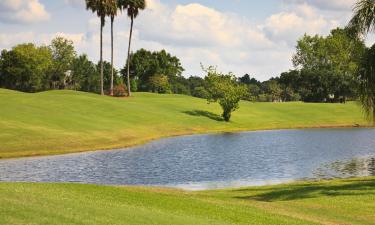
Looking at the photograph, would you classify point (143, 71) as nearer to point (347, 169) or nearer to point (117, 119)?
point (117, 119)

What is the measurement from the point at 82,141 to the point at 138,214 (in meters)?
48.1

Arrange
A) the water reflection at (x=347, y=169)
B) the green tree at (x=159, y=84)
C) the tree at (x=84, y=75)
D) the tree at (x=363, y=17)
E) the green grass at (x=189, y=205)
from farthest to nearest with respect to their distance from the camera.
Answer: the tree at (x=84, y=75) < the green tree at (x=159, y=84) < the water reflection at (x=347, y=169) < the tree at (x=363, y=17) < the green grass at (x=189, y=205)

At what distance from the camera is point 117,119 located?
300ft

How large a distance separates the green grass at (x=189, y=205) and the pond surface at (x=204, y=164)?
29.3 feet

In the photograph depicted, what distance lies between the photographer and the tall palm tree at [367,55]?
3303 cm

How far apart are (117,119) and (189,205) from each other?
65548 millimetres

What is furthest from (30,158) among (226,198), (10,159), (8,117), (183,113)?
(183,113)

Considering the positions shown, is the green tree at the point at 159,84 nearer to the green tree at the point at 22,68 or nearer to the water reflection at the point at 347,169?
the green tree at the point at 22,68

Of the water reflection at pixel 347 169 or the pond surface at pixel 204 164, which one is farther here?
the water reflection at pixel 347 169

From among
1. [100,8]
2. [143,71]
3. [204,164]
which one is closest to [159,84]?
[143,71]

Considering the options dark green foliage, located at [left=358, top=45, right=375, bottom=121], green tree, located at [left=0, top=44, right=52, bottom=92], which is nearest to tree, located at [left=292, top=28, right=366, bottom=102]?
green tree, located at [left=0, top=44, right=52, bottom=92]

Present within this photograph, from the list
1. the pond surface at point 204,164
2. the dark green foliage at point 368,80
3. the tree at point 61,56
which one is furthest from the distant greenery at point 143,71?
the dark green foliage at point 368,80

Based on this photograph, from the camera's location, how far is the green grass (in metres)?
19.7

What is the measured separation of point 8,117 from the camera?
248 feet
